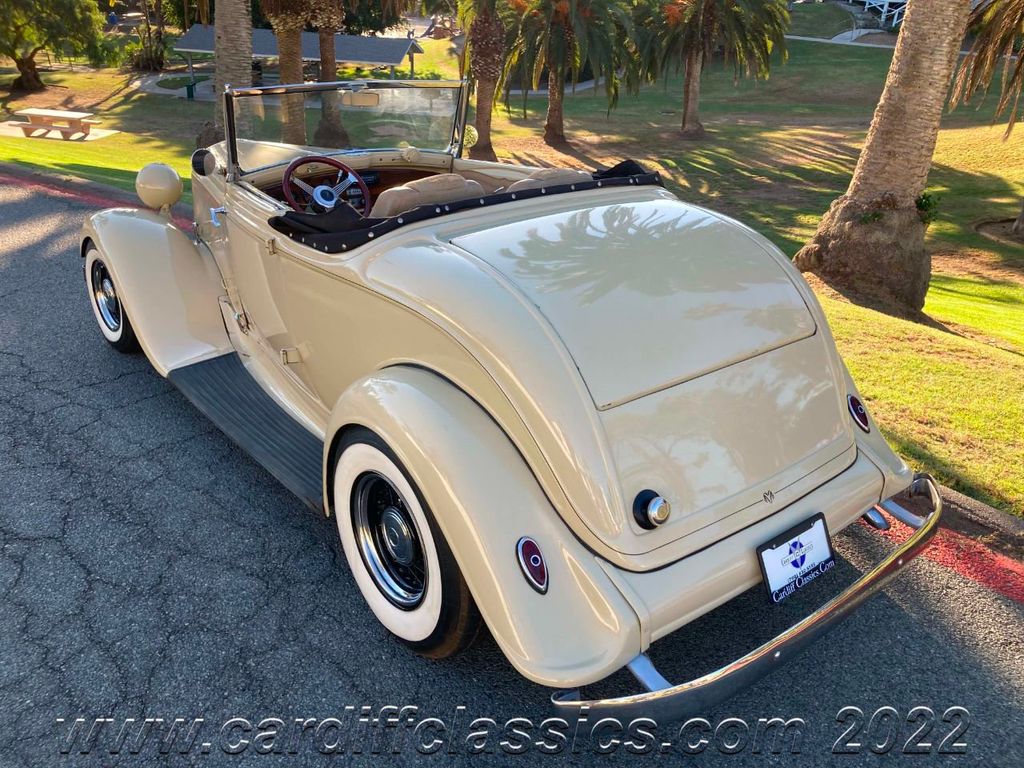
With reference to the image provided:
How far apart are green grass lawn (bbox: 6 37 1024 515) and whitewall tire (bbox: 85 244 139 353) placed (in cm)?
442

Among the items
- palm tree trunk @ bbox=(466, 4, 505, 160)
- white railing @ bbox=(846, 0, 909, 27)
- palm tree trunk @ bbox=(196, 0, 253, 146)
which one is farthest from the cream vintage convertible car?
white railing @ bbox=(846, 0, 909, 27)

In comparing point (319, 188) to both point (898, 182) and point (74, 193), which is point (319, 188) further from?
point (74, 193)

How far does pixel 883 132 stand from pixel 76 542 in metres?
7.29

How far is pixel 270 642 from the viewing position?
276cm

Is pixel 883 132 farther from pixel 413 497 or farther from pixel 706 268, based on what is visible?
pixel 413 497

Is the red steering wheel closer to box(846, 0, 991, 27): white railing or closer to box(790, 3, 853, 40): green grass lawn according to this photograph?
box(790, 3, 853, 40): green grass lawn

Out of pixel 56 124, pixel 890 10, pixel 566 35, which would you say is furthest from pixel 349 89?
pixel 890 10

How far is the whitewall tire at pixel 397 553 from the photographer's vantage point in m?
2.44

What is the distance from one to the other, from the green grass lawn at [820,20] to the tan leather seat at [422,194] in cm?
5097

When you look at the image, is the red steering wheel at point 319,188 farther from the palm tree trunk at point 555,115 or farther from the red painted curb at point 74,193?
the palm tree trunk at point 555,115

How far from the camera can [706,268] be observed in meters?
2.87

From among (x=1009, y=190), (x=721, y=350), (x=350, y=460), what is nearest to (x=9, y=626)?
(x=350, y=460)

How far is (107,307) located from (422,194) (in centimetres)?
256

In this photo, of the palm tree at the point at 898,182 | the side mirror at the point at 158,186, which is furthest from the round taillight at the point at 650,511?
the palm tree at the point at 898,182
